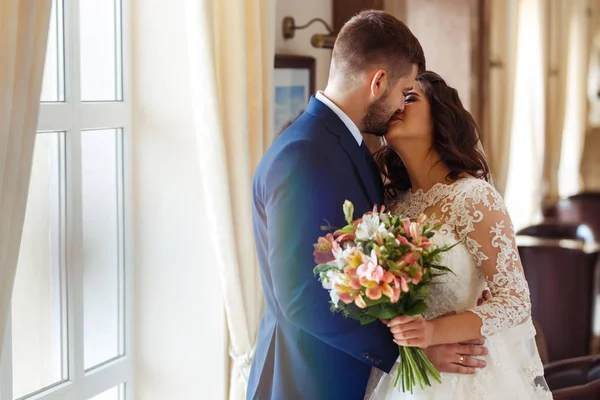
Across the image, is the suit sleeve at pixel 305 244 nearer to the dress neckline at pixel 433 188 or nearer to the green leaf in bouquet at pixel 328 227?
the green leaf in bouquet at pixel 328 227

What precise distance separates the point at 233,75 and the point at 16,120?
107cm

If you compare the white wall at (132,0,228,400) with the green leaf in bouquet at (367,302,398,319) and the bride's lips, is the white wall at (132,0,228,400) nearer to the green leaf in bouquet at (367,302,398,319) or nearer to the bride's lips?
the bride's lips

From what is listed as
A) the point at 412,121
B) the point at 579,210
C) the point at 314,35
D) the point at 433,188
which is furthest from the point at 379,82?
the point at 579,210

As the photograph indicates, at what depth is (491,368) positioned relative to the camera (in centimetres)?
233

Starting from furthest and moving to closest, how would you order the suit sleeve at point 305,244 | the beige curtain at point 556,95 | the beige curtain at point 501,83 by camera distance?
the beige curtain at point 556,95 → the beige curtain at point 501,83 → the suit sleeve at point 305,244

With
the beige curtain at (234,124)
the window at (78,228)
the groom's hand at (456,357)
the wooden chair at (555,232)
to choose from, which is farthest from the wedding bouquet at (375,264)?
the wooden chair at (555,232)

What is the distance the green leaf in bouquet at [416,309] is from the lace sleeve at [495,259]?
0.25m

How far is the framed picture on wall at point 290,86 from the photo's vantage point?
3.38 m

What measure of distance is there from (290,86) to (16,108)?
72.2 inches

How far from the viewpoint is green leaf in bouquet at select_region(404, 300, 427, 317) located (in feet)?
6.61

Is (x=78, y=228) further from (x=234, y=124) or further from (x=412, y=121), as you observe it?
(x=412, y=121)

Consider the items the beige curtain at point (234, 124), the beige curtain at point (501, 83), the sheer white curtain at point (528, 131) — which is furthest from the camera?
the sheer white curtain at point (528, 131)

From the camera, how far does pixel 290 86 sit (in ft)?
11.4

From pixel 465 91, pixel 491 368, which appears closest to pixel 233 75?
pixel 491 368
